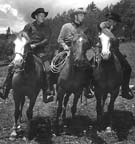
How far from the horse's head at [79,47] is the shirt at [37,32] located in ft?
4.50

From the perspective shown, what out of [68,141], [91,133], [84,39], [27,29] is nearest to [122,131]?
[91,133]

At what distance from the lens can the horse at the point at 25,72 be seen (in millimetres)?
9125

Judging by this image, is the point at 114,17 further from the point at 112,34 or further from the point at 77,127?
the point at 77,127

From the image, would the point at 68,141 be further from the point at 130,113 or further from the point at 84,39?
the point at 130,113

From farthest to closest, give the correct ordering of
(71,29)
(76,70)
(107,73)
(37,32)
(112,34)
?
(71,29), (37,32), (107,73), (112,34), (76,70)

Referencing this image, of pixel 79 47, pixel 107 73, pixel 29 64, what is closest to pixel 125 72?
pixel 107 73

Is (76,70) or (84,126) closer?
(76,70)

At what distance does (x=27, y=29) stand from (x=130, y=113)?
5.22 meters

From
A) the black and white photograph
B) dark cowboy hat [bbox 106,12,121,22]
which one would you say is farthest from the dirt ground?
dark cowboy hat [bbox 106,12,121,22]

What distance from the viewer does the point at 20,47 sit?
9156 millimetres

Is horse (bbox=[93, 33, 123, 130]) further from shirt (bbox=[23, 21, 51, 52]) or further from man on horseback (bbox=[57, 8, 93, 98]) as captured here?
shirt (bbox=[23, 21, 51, 52])

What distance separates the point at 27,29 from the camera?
10.5 metres

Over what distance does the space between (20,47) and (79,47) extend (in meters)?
1.61

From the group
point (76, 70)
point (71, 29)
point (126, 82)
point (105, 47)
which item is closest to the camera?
point (105, 47)
